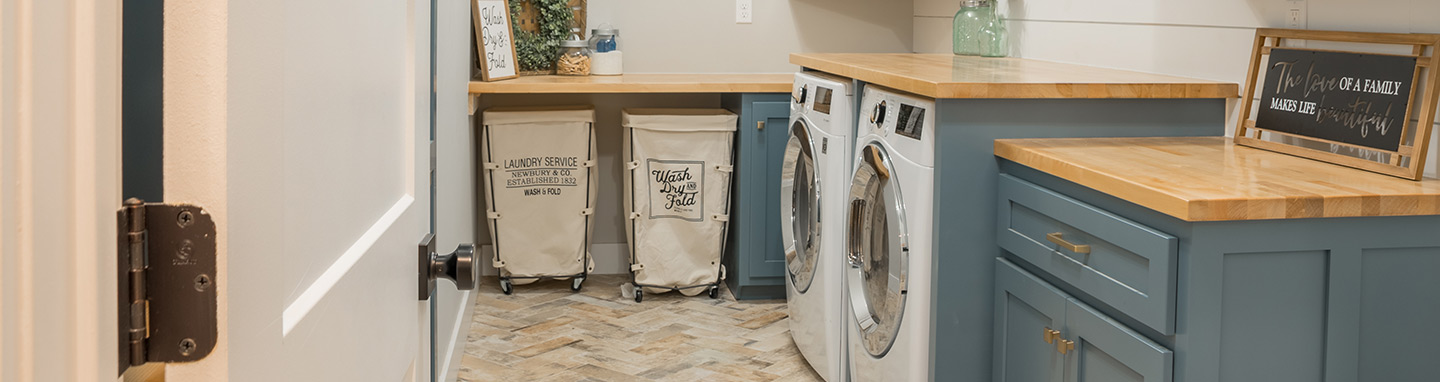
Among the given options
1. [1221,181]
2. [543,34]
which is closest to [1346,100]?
[1221,181]

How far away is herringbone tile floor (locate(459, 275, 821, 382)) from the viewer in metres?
3.12

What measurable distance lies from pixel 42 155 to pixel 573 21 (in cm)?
374

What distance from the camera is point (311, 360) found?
2.13 ft

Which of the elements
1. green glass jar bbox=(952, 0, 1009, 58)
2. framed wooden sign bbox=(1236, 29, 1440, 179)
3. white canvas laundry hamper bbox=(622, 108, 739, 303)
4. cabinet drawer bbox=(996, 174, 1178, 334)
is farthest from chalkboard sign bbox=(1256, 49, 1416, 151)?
white canvas laundry hamper bbox=(622, 108, 739, 303)

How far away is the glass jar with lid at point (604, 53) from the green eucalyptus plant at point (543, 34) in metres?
0.10

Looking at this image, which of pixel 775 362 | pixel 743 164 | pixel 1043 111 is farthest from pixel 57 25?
pixel 743 164

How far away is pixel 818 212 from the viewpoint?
2.93 meters

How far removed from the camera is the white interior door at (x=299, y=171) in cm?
48

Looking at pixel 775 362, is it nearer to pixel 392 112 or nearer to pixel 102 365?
pixel 392 112

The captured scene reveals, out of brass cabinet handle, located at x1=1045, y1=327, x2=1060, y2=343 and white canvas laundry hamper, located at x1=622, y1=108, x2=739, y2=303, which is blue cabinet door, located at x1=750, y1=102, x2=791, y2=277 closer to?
white canvas laundry hamper, located at x1=622, y1=108, x2=739, y2=303

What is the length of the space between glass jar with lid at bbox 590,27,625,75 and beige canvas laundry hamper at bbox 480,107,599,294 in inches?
6.7

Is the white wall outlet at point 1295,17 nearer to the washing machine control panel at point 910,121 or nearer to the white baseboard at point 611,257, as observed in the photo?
the washing machine control panel at point 910,121

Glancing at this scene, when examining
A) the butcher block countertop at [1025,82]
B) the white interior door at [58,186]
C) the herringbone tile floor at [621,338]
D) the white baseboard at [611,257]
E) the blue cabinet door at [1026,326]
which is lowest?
the herringbone tile floor at [621,338]

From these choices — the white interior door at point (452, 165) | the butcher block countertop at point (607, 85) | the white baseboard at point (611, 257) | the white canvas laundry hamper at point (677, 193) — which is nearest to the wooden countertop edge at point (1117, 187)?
the white interior door at point (452, 165)
